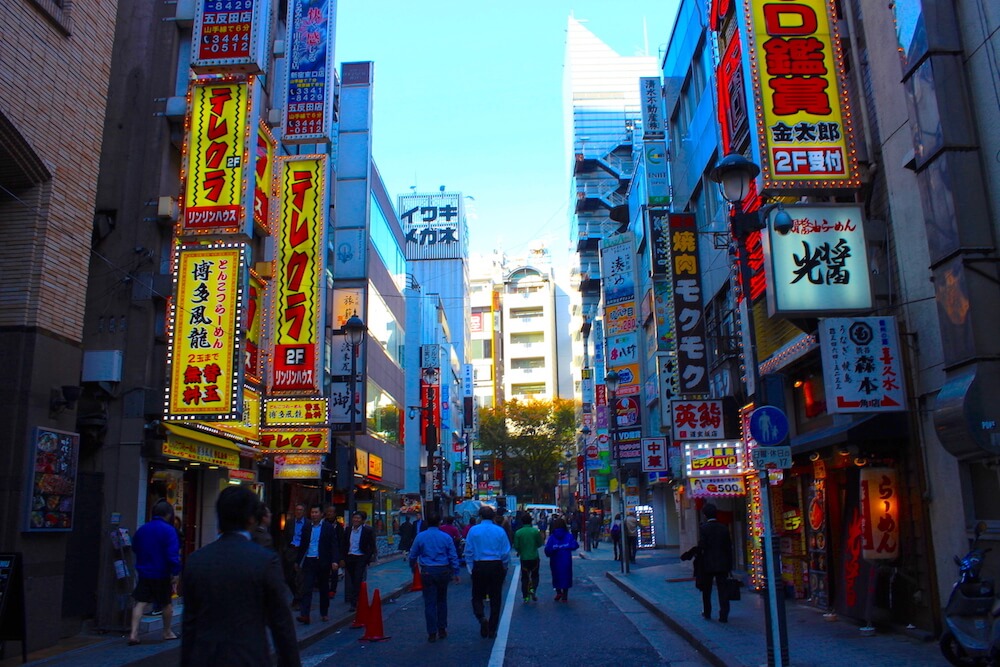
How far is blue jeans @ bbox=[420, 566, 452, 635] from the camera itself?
468 inches

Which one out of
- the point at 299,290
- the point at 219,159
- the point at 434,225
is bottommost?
the point at 299,290

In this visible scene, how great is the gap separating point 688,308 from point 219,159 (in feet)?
41.2

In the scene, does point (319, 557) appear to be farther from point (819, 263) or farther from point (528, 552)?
point (819, 263)

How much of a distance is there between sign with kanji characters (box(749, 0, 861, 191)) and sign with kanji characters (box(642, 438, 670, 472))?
14957mm

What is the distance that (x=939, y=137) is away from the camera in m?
9.82

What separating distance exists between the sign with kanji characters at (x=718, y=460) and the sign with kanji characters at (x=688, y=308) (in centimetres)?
225

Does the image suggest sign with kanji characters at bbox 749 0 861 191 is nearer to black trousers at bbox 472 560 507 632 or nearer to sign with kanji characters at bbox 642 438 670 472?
black trousers at bbox 472 560 507 632

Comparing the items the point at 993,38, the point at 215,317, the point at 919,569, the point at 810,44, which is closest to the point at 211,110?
the point at 215,317

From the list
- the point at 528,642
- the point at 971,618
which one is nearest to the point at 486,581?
the point at 528,642

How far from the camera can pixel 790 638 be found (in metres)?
11.4

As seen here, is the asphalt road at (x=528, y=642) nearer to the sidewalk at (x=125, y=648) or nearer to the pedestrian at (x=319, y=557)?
the sidewalk at (x=125, y=648)

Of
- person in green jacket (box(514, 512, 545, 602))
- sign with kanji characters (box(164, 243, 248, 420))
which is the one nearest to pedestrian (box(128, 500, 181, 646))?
sign with kanji characters (box(164, 243, 248, 420))

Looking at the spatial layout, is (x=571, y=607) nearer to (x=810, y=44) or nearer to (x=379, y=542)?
(x=810, y=44)

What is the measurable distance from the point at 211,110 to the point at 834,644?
14.1 m
